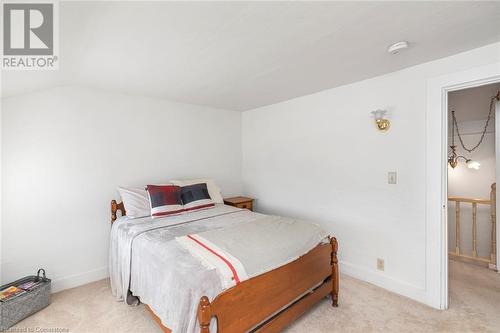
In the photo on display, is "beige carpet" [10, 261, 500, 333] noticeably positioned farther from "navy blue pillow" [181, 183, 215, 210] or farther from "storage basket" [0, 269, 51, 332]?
"navy blue pillow" [181, 183, 215, 210]

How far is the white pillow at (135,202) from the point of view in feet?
8.60

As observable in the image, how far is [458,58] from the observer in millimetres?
2002

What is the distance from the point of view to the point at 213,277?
140 centimetres

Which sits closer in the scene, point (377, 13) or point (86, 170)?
point (377, 13)

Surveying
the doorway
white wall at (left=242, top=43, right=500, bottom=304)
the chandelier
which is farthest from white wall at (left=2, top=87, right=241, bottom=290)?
the chandelier

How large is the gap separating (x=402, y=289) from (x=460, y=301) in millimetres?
490

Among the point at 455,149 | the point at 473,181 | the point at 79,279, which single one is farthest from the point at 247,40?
the point at 473,181

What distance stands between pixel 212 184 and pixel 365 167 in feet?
6.84

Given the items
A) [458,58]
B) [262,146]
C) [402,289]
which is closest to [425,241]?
[402,289]

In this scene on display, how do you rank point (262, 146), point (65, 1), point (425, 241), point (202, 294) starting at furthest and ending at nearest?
1. point (262, 146)
2. point (425, 241)
3. point (202, 294)
4. point (65, 1)

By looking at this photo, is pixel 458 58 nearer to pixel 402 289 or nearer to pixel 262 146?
pixel 402 289

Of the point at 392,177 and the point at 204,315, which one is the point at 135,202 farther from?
the point at 392,177

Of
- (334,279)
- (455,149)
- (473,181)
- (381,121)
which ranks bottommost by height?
(334,279)

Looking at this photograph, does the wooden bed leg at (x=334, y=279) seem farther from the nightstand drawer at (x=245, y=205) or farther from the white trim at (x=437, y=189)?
the nightstand drawer at (x=245, y=205)
